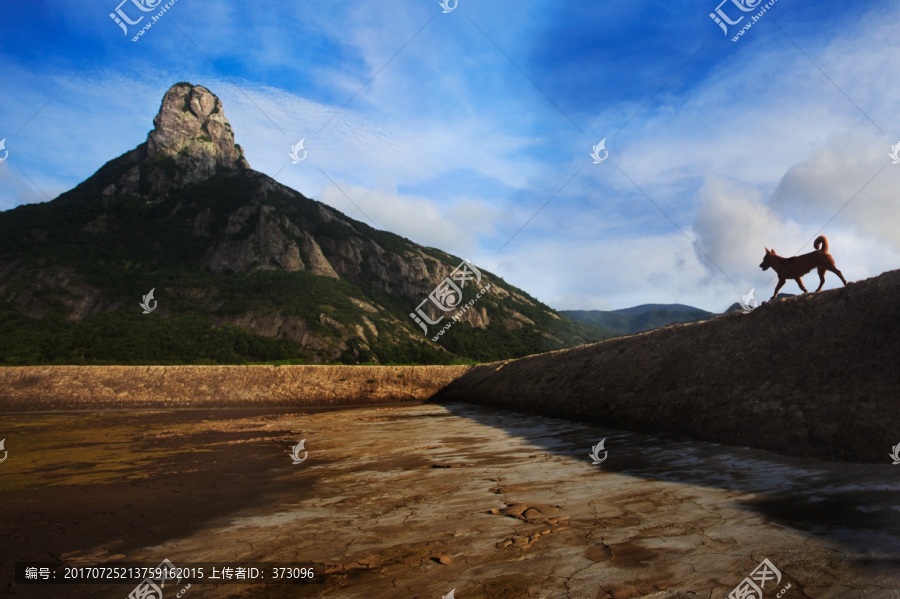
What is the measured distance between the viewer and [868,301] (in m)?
8.65

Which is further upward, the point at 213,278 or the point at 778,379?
the point at 213,278

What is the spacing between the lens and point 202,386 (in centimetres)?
2864

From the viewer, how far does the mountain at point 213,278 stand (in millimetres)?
61312

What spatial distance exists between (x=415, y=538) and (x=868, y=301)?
398 inches

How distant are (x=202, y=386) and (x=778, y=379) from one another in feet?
102

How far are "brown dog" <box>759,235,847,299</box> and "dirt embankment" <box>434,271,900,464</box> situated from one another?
60cm

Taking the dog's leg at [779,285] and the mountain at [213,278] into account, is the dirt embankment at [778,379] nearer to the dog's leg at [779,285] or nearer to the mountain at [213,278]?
the dog's leg at [779,285]

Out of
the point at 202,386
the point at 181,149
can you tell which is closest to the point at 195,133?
the point at 181,149

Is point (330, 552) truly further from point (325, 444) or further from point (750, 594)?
point (325, 444)

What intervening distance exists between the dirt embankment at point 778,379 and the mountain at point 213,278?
39.8 m

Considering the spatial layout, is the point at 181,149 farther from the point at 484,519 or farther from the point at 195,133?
the point at 484,519

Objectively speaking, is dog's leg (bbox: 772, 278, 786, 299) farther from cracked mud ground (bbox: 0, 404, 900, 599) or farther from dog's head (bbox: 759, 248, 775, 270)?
cracked mud ground (bbox: 0, 404, 900, 599)

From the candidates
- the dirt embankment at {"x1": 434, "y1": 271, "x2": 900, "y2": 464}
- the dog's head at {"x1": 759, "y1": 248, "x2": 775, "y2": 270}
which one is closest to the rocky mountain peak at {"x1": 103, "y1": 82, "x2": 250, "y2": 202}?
the dirt embankment at {"x1": 434, "y1": 271, "x2": 900, "y2": 464}

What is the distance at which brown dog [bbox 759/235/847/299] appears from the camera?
9.20 metres
